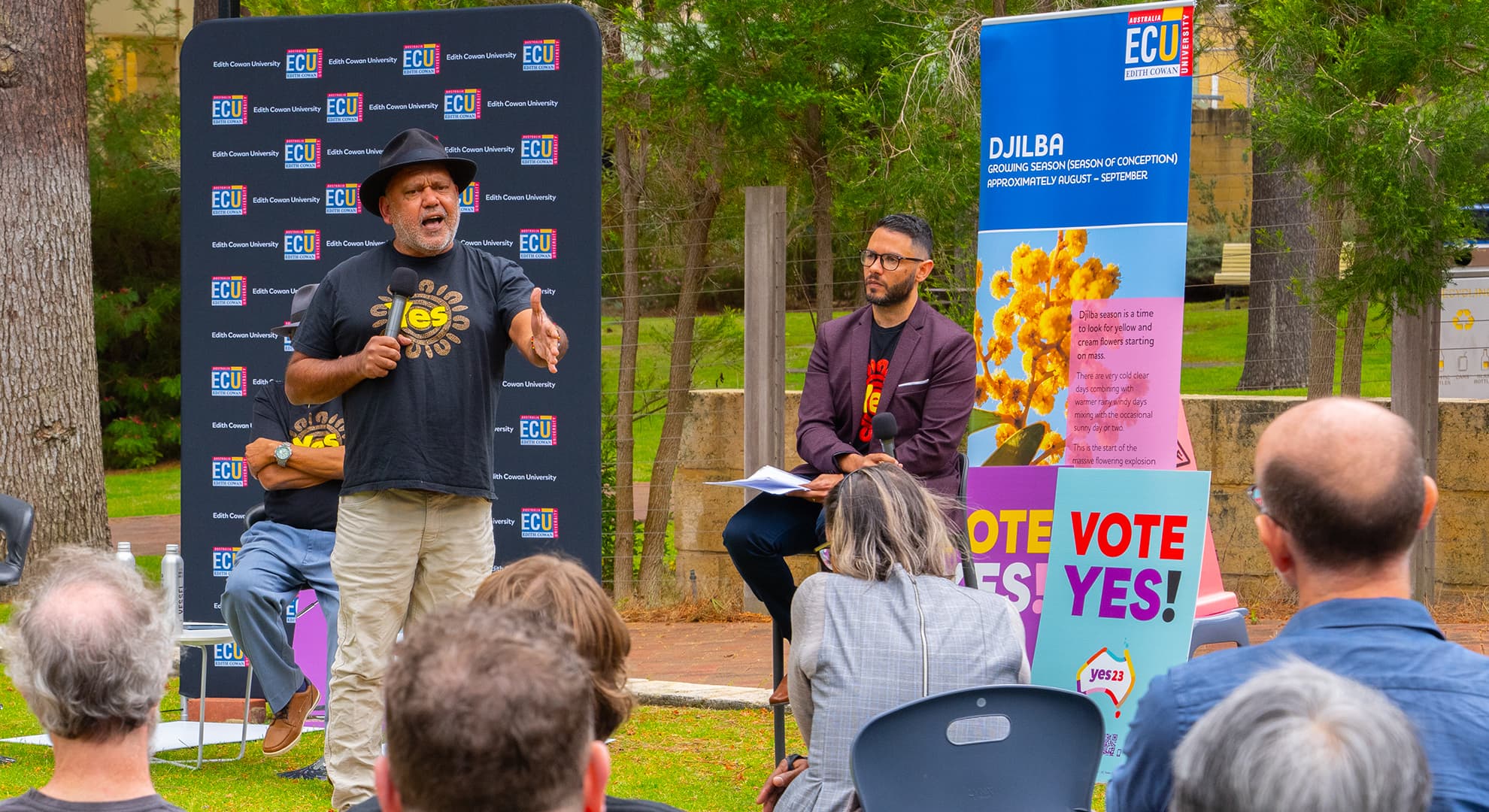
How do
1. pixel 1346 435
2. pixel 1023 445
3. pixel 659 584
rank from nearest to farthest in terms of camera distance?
pixel 1346 435
pixel 1023 445
pixel 659 584

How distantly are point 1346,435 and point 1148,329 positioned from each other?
10.0 ft

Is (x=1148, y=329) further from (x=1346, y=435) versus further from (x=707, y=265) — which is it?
(x=707, y=265)

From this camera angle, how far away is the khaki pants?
4.23 meters

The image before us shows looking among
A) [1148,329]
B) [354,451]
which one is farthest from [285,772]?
[1148,329]

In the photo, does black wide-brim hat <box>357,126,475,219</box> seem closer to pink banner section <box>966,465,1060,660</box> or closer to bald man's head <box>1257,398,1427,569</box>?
pink banner section <box>966,465,1060,660</box>

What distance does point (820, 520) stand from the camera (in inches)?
187

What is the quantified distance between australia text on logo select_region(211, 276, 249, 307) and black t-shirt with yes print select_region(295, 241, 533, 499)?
214 cm

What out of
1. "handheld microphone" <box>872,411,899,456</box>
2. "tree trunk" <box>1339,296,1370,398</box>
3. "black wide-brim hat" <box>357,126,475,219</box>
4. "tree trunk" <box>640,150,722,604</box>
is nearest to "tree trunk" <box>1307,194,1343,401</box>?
"tree trunk" <box>1339,296,1370,398</box>

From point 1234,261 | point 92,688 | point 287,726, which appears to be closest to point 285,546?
point 287,726

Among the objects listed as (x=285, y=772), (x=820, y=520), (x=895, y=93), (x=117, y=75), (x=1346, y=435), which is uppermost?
(x=117, y=75)

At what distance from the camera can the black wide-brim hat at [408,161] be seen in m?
4.30

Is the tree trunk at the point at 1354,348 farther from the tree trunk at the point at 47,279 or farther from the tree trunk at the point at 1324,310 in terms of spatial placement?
the tree trunk at the point at 47,279

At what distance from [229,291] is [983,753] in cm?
467

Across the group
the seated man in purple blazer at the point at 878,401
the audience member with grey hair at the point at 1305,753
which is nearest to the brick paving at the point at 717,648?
the seated man in purple blazer at the point at 878,401
